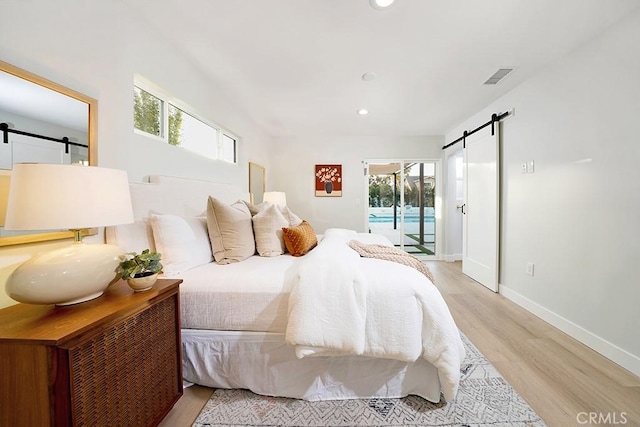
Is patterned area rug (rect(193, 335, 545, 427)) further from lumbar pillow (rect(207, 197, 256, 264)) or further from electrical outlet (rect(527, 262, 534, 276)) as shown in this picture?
electrical outlet (rect(527, 262, 534, 276))

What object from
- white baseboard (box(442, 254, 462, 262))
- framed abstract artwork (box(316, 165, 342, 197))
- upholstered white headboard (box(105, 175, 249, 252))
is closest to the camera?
upholstered white headboard (box(105, 175, 249, 252))

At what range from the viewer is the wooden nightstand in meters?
0.76

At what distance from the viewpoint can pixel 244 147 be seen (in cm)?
366

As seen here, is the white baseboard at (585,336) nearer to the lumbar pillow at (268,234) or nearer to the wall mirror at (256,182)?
the lumbar pillow at (268,234)

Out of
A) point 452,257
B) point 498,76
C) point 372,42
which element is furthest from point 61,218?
point 452,257

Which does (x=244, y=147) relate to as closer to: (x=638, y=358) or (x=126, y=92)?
(x=126, y=92)

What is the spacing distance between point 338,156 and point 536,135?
3.07 meters

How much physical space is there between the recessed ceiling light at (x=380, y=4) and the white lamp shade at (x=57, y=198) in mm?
1825

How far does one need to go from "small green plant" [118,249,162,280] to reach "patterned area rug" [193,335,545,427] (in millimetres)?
845

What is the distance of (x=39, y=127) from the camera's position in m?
1.16

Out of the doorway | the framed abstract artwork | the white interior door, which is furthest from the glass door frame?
the white interior door

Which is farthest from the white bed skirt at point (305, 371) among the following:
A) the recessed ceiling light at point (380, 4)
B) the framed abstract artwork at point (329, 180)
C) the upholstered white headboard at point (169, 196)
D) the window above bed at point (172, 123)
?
the framed abstract artwork at point (329, 180)

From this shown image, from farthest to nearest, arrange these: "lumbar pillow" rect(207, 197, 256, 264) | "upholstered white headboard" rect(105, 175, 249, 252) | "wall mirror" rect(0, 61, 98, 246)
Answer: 1. "lumbar pillow" rect(207, 197, 256, 264)
2. "upholstered white headboard" rect(105, 175, 249, 252)
3. "wall mirror" rect(0, 61, 98, 246)

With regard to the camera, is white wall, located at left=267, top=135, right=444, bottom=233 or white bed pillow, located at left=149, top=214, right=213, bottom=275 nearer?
white bed pillow, located at left=149, top=214, right=213, bottom=275
